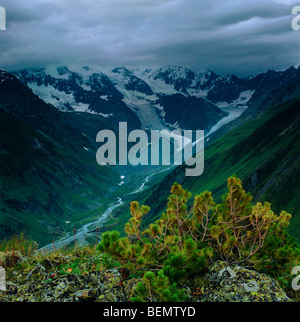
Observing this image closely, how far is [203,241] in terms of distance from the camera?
1371cm

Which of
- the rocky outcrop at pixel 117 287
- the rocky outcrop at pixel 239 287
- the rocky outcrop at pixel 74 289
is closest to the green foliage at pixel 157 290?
the rocky outcrop at pixel 117 287

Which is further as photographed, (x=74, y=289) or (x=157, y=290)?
(x=74, y=289)

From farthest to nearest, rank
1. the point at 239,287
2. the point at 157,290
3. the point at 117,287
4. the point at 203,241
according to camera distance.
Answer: the point at 203,241, the point at 117,287, the point at 239,287, the point at 157,290

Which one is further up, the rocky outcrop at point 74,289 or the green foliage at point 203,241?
the green foliage at point 203,241

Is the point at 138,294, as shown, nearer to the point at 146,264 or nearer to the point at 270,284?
the point at 146,264

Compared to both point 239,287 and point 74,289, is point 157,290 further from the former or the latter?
point 74,289

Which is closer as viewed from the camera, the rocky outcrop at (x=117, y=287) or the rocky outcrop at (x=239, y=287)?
the rocky outcrop at (x=239, y=287)

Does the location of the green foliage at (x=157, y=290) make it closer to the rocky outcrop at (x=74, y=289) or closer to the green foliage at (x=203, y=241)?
the green foliage at (x=203, y=241)

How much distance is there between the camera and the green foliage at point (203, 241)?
39.3 feet

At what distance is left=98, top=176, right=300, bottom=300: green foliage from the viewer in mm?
11984

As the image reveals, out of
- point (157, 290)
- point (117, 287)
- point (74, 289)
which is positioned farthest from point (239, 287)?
point (74, 289)

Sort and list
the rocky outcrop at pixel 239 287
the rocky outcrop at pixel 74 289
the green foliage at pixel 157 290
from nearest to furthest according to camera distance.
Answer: the green foliage at pixel 157 290
the rocky outcrop at pixel 239 287
the rocky outcrop at pixel 74 289

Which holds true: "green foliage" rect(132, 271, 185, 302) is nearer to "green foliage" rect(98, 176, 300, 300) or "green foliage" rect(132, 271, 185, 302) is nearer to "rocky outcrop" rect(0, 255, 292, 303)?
"green foliage" rect(98, 176, 300, 300)
